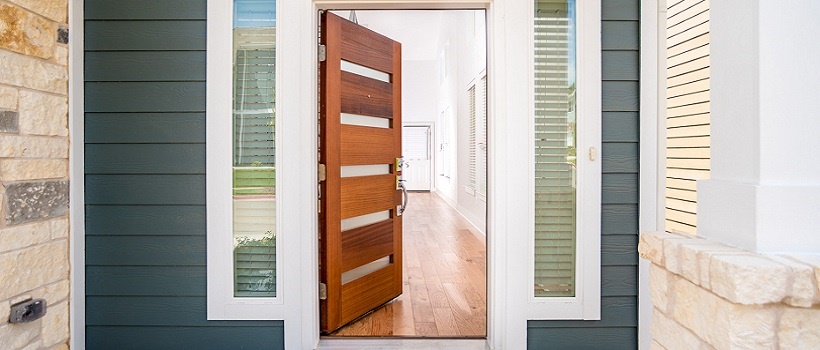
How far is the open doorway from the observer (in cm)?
321

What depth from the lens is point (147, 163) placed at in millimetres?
2471

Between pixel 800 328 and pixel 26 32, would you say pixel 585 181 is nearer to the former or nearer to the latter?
pixel 800 328

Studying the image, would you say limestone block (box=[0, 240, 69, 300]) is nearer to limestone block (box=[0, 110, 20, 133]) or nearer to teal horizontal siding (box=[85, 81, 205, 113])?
limestone block (box=[0, 110, 20, 133])

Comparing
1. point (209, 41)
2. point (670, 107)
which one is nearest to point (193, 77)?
point (209, 41)

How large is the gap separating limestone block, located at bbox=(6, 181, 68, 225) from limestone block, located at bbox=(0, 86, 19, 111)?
0.32 meters

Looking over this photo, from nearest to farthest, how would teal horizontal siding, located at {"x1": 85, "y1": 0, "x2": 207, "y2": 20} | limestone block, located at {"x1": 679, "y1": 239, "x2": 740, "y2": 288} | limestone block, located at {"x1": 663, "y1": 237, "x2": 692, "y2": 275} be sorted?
limestone block, located at {"x1": 679, "y1": 239, "x2": 740, "y2": 288} → limestone block, located at {"x1": 663, "y1": 237, "x2": 692, "y2": 275} → teal horizontal siding, located at {"x1": 85, "y1": 0, "x2": 207, "y2": 20}

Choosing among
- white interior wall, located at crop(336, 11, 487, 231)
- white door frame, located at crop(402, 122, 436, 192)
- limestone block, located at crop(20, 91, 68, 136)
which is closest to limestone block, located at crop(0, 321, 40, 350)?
limestone block, located at crop(20, 91, 68, 136)

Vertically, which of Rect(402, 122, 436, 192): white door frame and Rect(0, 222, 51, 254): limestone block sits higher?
Rect(402, 122, 436, 192): white door frame

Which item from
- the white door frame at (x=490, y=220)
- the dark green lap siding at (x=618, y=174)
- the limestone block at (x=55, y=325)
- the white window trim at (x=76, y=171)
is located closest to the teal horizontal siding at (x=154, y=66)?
the white window trim at (x=76, y=171)

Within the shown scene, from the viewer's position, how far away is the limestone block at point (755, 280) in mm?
856

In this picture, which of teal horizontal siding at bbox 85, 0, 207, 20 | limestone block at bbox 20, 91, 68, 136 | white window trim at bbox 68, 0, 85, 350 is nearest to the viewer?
limestone block at bbox 20, 91, 68, 136

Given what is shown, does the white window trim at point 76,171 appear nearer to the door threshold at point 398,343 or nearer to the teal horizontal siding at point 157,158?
the teal horizontal siding at point 157,158

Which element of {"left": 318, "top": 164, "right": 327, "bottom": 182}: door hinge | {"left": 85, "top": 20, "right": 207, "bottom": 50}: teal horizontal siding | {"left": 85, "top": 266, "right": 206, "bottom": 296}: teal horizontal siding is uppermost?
{"left": 85, "top": 20, "right": 207, "bottom": 50}: teal horizontal siding

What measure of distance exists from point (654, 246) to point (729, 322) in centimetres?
29
